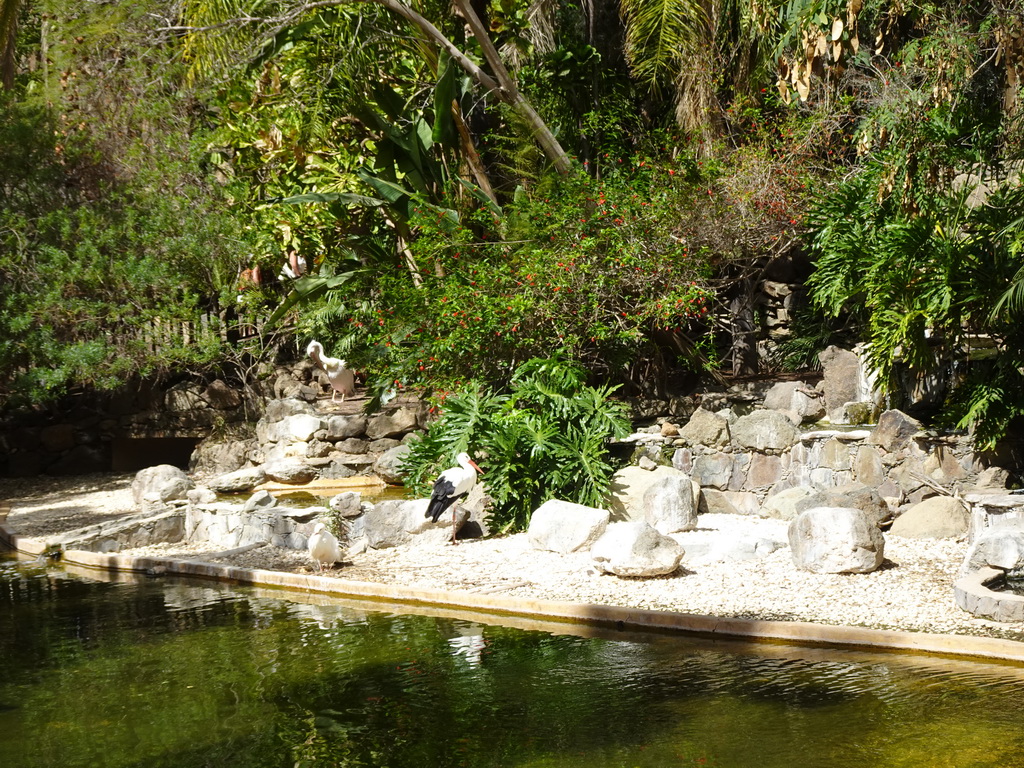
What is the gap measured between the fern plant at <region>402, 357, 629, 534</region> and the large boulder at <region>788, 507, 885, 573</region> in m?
2.45

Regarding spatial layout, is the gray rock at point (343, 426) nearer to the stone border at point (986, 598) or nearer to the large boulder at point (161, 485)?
the large boulder at point (161, 485)

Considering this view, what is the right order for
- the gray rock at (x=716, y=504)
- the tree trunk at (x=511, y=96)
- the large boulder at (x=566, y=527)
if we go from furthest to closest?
the tree trunk at (x=511, y=96) < the gray rock at (x=716, y=504) < the large boulder at (x=566, y=527)

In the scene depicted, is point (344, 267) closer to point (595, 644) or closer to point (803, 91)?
point (803, 91)

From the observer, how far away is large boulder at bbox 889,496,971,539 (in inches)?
327

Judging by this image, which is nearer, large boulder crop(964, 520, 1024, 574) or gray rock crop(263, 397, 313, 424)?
large boulder crop(964, 520, 1024, 574)

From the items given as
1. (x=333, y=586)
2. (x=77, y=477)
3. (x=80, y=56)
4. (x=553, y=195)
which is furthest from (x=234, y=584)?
(x=80, y=56)

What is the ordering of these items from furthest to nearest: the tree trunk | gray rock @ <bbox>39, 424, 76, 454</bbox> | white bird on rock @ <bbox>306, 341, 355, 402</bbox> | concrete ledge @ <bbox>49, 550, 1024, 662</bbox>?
1. gray rock @ <bbox>39, 424, 76, 454</bbox>
2. white bird on rock @ <bbox>306, 341, 355, 402</bbox>
3. the tree trunk
4. concrete ledge @ <bbox>49, 550, 1024, 662</bbox>

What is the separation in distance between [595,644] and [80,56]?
51.9 ft

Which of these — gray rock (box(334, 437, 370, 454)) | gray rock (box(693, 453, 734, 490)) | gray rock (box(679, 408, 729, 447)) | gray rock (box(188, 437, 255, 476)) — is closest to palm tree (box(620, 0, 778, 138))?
gray rock (box(679, 408, 729, 447))

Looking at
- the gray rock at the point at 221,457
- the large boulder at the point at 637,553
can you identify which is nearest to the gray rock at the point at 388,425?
the gray rock at the point at 221,457

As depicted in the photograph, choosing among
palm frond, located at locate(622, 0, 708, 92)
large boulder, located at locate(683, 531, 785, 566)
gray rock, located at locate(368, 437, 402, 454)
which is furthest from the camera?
gray rock, located at locate(368, 437, 402, 454)

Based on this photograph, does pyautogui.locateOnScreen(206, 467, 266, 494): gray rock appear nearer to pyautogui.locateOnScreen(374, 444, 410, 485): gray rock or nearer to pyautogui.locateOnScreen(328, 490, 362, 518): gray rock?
pyautogui.locateOnScreen(374, 444, 410, 485): gray rock

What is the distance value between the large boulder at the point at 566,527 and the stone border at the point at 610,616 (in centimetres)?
163

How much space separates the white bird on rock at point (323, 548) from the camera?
8.19 meters
